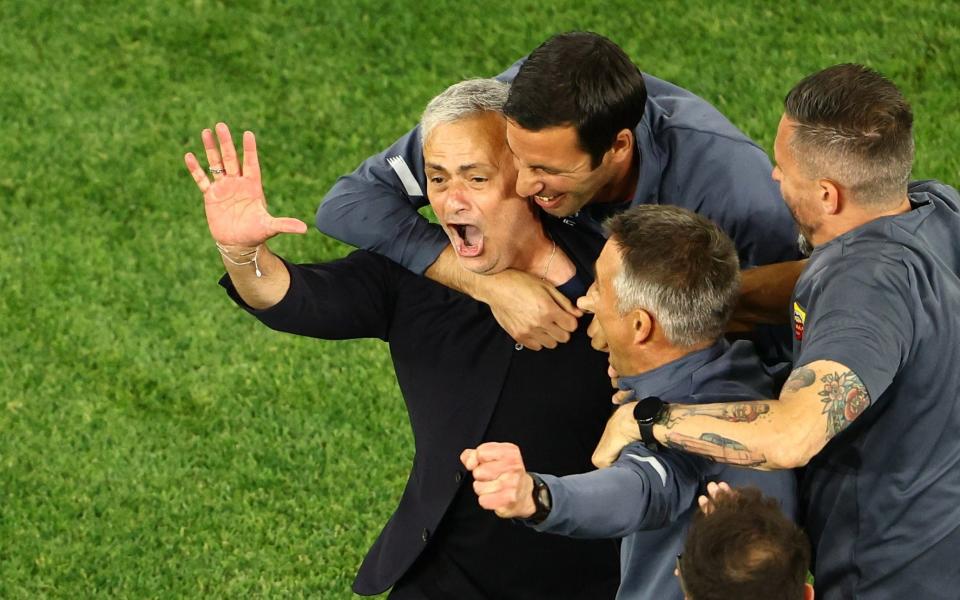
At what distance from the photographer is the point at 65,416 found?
22.1 ft

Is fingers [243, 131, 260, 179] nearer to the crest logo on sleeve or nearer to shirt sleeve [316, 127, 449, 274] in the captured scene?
shirt sleeve [316, 127, 449, 274]

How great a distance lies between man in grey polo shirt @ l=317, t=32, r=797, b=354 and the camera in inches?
163

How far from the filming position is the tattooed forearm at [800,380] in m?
3.30

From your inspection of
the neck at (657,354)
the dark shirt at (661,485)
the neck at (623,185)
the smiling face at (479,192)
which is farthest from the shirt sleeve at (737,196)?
the neck at (657,354)

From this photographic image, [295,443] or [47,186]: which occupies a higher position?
[47,186]

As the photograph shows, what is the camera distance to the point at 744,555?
308cm

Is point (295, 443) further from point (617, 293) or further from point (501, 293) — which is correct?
point (617, 293)

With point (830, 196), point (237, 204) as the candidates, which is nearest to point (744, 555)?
point (830, 196)

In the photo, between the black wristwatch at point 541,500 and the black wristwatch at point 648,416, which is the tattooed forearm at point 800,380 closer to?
the black wristwatch at point 648,416

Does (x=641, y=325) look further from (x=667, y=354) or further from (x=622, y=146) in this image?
(x=622, y=146)

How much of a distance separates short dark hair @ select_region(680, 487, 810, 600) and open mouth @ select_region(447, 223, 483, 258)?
1325 mm

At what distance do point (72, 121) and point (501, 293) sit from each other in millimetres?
4733

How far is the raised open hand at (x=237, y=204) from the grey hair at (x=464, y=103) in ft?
1.50

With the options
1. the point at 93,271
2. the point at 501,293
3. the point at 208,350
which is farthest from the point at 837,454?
the point at 93,271
